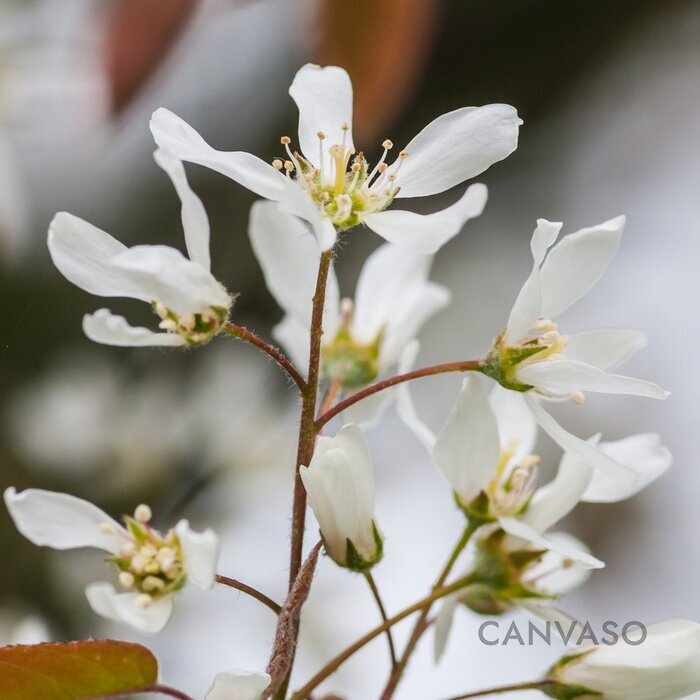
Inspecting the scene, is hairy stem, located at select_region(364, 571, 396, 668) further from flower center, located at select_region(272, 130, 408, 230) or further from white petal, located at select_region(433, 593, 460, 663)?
flower center, located at select_region(272, 130, 408, 230)

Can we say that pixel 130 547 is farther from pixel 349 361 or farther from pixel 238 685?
pixel 349 361

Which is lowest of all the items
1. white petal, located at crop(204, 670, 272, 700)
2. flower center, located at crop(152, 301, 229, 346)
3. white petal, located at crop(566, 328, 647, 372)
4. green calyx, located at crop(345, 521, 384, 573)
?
white petal, located at crop(204, 670, 272, 700)

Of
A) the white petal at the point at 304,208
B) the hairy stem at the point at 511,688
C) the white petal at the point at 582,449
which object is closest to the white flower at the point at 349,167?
the white petal at the point at 304,208

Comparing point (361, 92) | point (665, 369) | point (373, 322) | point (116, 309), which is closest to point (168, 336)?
point (373, 322)

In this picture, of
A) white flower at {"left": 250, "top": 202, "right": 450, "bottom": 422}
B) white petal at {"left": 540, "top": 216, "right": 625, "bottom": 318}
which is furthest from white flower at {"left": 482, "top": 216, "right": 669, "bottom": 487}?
white flower at {"left": 250, "top": 202, "right": 450, "bottom": 422}

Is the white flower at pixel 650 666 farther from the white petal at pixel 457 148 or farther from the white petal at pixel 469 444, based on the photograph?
the white petal at pixel 457 148
